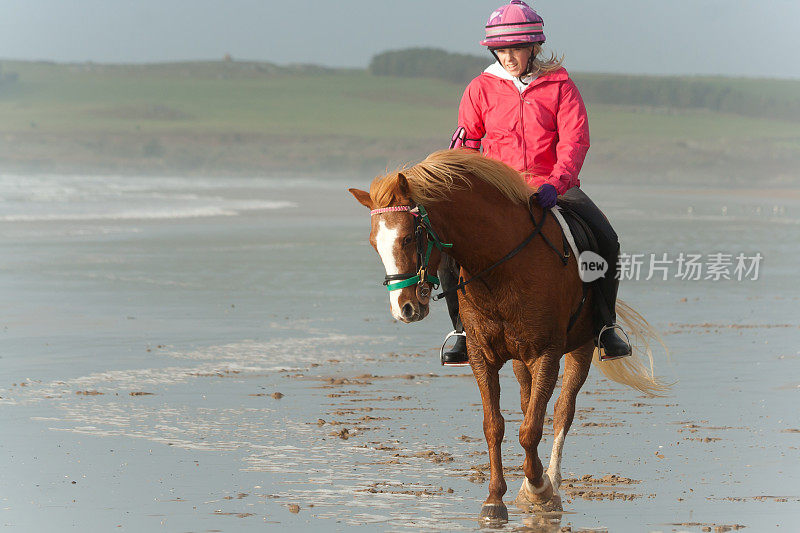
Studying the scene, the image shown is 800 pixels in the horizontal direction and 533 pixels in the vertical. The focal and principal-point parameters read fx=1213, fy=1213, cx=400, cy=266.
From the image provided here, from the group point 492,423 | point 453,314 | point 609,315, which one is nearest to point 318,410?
point 453,314

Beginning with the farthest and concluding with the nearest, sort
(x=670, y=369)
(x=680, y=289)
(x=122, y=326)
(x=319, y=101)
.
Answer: (x=319, y=101) < (x=680, y=289) < (x=122, y=326) < (x=670, y=369)

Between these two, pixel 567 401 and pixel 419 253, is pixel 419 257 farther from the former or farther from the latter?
pixel 567 401

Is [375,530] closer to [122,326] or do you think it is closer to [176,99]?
[122,326]

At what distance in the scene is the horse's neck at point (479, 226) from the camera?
5.68m

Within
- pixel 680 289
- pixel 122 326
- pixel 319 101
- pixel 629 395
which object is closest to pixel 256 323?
pixel 122 326

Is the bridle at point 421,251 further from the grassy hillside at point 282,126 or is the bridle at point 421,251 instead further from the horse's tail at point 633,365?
the grassy hillside at point 282,126

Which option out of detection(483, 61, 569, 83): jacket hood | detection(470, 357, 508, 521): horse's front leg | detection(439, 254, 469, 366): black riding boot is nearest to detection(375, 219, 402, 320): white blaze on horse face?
detection(439, 254, 469, 366): black riding boot

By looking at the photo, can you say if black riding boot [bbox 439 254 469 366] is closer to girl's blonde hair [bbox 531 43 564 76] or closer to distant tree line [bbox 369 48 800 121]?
girl's blonde hair [bbox 531 43 564 76]

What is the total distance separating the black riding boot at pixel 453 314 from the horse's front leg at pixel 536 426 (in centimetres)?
55

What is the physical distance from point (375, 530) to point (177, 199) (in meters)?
31.6

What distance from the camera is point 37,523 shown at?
19.1ft

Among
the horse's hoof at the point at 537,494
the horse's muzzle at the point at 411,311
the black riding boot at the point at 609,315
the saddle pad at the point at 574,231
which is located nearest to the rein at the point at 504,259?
the saddle pad at the point at 574,231

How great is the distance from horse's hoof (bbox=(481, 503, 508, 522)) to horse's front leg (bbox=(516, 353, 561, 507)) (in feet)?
1.02

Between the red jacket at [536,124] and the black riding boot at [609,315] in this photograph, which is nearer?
the red jacket at [536,124]
